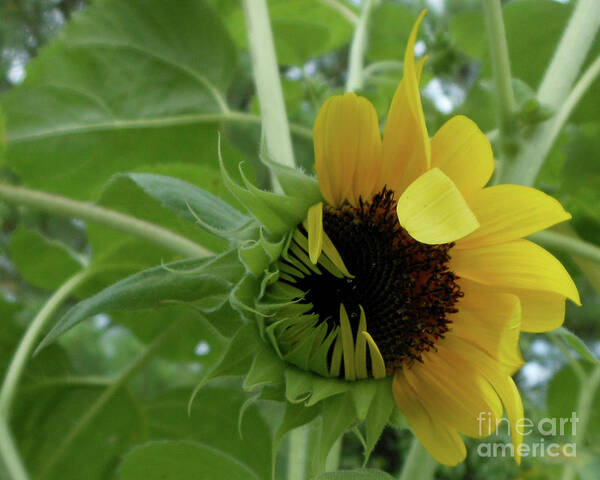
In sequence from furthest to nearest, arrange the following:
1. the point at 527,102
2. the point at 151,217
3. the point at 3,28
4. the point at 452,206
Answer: the point at 3,28 → the point at 151,217 → the point at 527,102 → the point at 452,206

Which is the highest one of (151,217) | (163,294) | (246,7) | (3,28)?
(3,28)

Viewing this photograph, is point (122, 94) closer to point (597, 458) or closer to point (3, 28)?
point (597, 458)

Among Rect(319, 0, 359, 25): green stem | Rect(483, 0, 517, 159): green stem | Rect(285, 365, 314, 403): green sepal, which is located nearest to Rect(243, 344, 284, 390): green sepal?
Rect(285, 365, 314, 403): green sepal

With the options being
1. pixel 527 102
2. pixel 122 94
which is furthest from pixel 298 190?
pixel 122 94

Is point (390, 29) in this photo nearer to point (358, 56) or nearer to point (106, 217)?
point (358, 56)

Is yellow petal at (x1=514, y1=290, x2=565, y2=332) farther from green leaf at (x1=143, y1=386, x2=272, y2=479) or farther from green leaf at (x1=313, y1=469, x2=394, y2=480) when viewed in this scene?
green leaf at (x1=143, y1=386, x2=272, y2=479)

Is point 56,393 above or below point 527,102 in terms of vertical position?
below

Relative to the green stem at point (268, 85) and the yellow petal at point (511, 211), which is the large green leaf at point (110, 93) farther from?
the yellow petal at point (511, 211)
